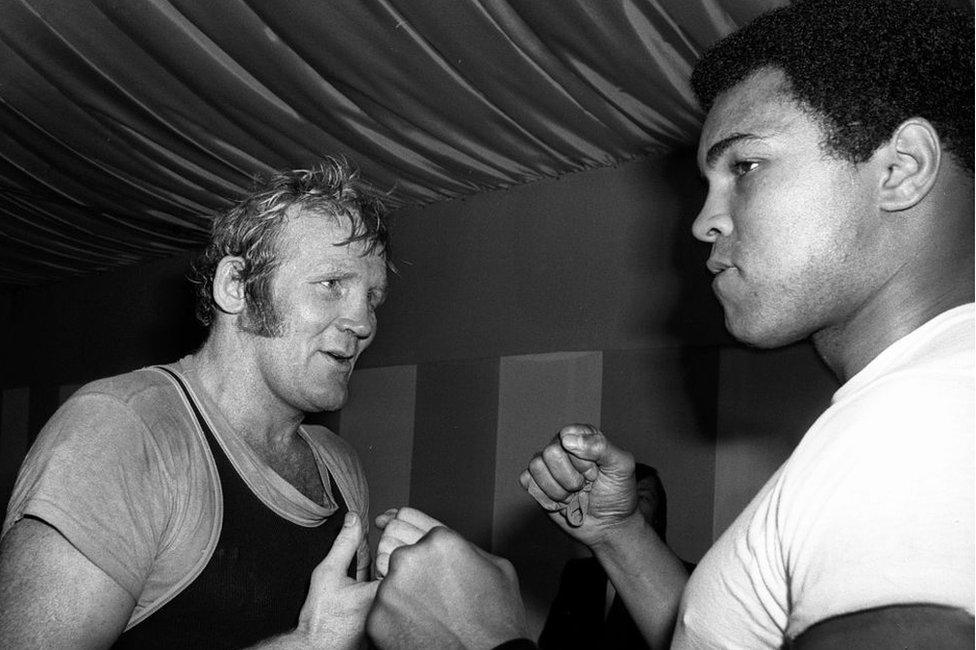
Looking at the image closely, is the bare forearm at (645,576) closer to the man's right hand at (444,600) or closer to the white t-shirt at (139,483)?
the man's right hand at (444,600)

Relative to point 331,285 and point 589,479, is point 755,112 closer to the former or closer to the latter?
point 589,479

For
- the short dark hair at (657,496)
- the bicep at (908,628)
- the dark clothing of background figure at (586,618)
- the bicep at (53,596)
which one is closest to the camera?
the bicep at (908,628)

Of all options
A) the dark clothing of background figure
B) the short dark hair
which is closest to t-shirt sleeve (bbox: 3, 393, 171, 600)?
the dark clothing of background figure

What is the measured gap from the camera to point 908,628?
2.22ft

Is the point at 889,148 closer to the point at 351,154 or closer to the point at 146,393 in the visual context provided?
the point at 146,393

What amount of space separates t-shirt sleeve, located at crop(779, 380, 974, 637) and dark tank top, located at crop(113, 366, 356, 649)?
1.08 m

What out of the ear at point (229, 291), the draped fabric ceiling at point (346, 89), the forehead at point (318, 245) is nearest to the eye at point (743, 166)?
the forehead at point (318, 245)

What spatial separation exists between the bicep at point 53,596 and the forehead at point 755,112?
1.06 m

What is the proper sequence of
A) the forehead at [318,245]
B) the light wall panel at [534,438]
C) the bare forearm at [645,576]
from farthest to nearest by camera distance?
the light wall panel at [534,438] → the forehead at [318,245] → the bare forearm at [645,576]

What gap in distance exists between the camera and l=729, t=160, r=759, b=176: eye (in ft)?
3.60

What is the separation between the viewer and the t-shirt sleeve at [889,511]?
679 millimetres

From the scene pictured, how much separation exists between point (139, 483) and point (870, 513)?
1169 mm

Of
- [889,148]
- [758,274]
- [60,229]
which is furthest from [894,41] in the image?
[60,229]

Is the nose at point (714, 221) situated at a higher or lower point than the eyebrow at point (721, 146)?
lower
